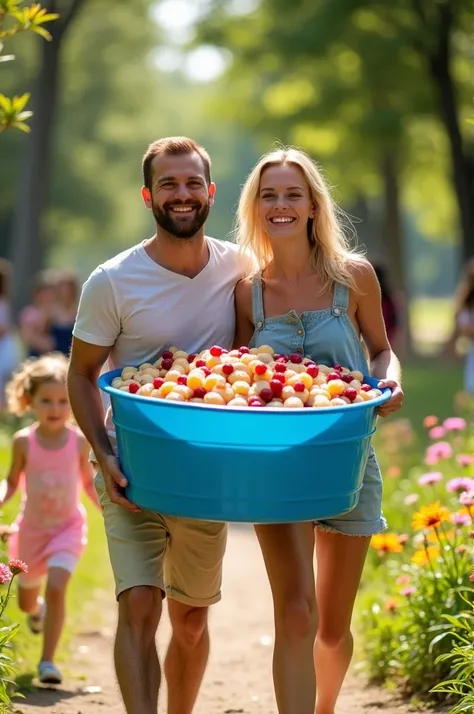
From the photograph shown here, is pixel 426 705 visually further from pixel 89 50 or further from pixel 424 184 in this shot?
pixel 89 50

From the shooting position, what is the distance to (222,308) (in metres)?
4.00

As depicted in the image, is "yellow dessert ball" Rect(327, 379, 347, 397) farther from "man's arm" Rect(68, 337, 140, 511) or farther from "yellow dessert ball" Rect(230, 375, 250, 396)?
"man's arm" Rect(68, 337, 140, 511)

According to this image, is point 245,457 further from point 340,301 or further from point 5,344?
point 5,344

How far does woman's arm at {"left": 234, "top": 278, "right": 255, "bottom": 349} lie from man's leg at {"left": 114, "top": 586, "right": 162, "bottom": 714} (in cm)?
92

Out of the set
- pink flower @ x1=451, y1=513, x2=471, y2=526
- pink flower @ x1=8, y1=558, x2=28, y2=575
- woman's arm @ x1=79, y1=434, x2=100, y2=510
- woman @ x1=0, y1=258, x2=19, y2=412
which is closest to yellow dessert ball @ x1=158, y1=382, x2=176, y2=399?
pink flower @ x1=8, y1=558, x2=28, y2=575

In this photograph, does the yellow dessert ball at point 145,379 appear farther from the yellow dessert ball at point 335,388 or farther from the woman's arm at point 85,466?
the woman's arm at point 85,466

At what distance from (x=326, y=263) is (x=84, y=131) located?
32.4 m

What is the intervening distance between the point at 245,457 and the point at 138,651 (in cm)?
80

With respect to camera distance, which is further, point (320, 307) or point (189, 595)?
point (189, 595)

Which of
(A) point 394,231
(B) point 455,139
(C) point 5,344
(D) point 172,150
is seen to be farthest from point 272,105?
(D) point 172,150

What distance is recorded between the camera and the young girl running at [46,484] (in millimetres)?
5215

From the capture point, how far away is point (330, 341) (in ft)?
12.9

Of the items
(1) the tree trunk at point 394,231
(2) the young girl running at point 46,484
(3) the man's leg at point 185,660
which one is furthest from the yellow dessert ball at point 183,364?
(1) the tree trunk at point 394,231

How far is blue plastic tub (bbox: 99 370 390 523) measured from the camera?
10.6 feet
